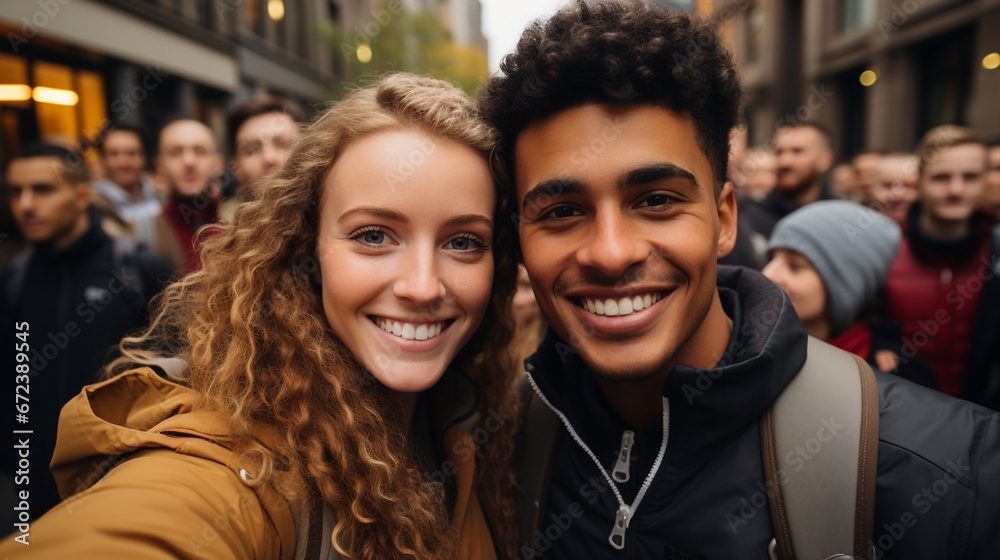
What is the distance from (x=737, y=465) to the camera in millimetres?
1621

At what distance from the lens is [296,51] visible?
2450cm

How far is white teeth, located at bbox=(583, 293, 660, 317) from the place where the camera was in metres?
1.69

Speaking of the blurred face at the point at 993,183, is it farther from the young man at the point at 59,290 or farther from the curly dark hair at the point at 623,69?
the young man at the point at 59,290

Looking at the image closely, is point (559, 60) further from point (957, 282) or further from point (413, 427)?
point (957, 282)

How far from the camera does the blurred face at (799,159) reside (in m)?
5.56

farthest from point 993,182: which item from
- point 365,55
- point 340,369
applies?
point 365,55

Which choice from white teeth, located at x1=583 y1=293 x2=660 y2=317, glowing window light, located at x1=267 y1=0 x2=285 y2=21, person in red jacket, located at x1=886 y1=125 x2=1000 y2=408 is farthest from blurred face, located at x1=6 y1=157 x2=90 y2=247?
glowing window light, located at x1=267 y1=0 x2=285 y2=21

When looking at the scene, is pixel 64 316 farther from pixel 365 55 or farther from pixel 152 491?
pixel 365 55

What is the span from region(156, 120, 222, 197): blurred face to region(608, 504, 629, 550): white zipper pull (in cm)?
429

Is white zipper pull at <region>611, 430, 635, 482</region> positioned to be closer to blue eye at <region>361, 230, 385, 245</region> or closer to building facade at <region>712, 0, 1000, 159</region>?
blue eye at <region>361, 230, 385, 245</region>

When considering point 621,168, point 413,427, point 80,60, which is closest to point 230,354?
point 413,427

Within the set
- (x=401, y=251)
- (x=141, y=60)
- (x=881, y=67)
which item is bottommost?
(x=401, y=251)

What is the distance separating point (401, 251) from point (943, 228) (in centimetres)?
399

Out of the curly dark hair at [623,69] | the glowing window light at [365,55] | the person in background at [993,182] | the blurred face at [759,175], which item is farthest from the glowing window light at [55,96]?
the person in background at [993,182]
